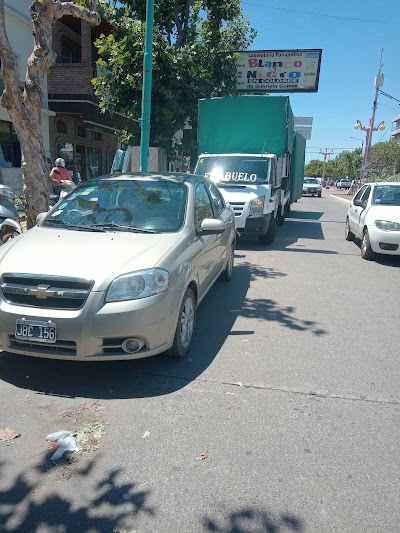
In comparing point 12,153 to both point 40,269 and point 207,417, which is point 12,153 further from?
point 207,417

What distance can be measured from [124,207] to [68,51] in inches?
684

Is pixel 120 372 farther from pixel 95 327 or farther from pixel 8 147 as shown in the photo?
pixel 8 147

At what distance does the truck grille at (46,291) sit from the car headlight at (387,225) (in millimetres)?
6600

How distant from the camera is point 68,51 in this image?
1869 cm

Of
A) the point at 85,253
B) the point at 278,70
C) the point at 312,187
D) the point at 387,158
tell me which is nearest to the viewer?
the point at 85,253

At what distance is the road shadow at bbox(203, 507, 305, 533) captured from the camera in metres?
2.19

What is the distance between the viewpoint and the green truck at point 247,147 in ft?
32.0

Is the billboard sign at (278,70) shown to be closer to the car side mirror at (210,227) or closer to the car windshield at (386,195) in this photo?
the car windshield at (386,195)

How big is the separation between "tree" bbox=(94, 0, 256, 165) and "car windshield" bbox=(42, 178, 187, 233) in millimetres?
8691

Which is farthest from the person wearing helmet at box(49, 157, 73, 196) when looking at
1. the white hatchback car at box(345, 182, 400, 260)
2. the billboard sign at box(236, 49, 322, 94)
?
the billboard sign at box(236, 49, 322, 94)

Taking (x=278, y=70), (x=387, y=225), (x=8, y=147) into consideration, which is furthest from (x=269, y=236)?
(x=8, y=147)

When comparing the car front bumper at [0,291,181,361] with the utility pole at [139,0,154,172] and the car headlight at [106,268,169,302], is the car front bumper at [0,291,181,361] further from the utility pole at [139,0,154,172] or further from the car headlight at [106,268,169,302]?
the utility pole at [139,0,154,172]

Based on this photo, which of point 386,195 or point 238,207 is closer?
point 386,195

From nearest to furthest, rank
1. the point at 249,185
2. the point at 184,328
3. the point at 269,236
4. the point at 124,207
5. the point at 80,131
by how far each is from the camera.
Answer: the point at 184,328 → the point at 124,207 → the point at 249,185 → the point at 269,236 → the point at 80,131
